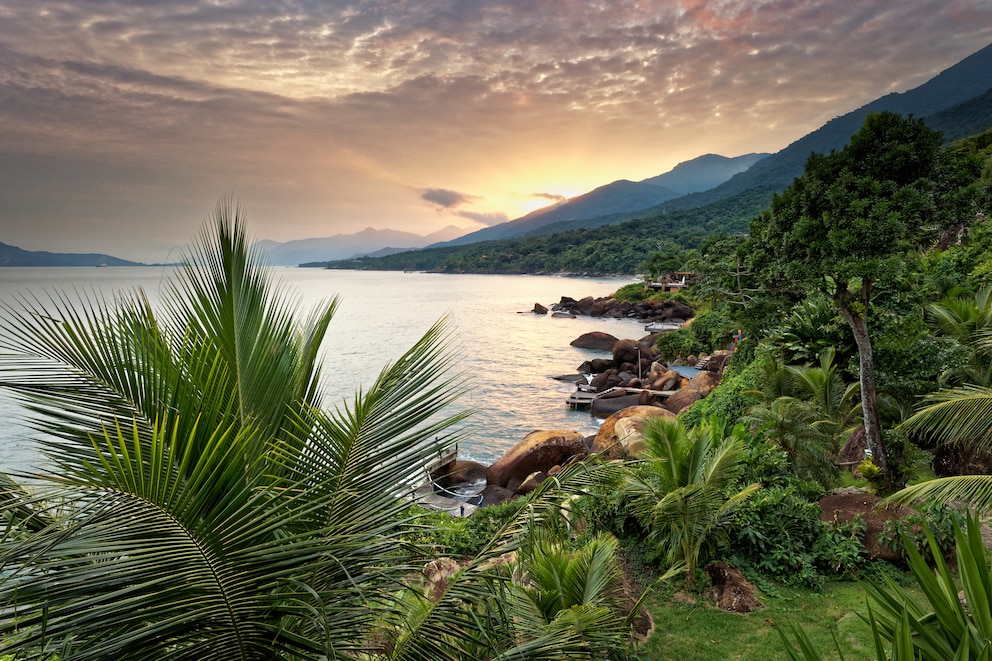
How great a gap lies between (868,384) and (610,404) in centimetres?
1530

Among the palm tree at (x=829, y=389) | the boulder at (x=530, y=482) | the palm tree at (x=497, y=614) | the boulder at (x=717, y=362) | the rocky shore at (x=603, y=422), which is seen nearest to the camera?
the palm tree at (x=497, y=614)

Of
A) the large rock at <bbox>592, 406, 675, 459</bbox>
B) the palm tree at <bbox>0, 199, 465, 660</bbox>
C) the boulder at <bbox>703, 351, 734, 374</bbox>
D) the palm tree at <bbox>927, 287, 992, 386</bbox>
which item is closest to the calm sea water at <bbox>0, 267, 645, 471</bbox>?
the palm tree at <bbox>0, 199, 465, 660</bbox>

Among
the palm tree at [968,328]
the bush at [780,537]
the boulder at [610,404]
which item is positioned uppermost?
the palm tree at [968,328]

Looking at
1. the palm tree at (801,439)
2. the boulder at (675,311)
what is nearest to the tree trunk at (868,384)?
the palm tree at (801,439)

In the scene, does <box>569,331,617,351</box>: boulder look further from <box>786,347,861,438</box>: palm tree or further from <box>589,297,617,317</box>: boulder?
<box>786,347,861,438</box>: palm tree

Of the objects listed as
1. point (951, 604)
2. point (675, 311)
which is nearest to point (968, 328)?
point (951, 604)

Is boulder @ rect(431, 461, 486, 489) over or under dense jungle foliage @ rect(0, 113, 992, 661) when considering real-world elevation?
under

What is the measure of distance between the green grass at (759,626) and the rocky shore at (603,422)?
7.43 feet

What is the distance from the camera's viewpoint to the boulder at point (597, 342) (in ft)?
129

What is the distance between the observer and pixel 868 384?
9.09m

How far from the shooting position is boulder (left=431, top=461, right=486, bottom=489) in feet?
55.8

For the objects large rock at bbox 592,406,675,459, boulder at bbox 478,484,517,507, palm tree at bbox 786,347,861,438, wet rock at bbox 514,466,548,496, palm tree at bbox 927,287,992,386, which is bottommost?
boulder at bbox 478,484,517,507

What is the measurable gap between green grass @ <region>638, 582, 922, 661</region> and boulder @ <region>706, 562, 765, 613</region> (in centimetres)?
13

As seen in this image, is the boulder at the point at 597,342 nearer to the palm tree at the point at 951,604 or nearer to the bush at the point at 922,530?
the bush at the point at 922,530
